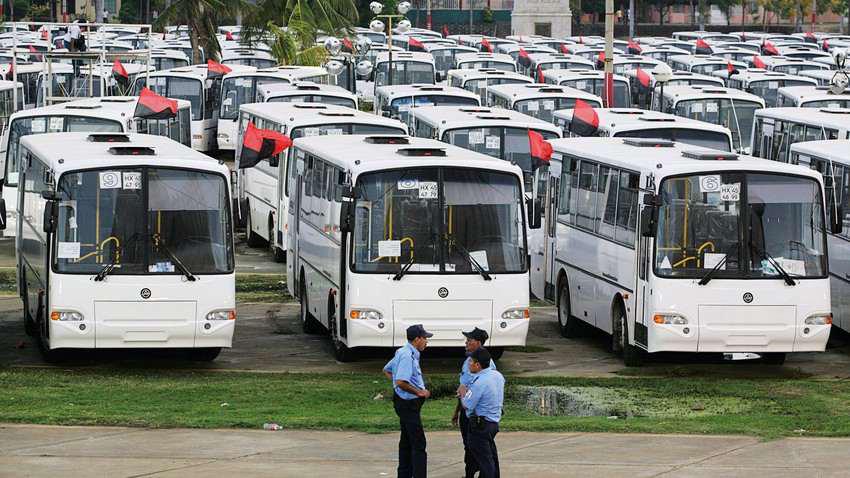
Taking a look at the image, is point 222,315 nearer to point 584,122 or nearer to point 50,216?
point 50,216

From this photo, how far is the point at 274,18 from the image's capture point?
57.0 meters

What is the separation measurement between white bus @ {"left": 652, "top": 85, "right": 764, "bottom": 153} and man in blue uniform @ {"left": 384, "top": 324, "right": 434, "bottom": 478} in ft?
71.6

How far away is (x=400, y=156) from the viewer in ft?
70.4

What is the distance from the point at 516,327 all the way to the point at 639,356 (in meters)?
1.87

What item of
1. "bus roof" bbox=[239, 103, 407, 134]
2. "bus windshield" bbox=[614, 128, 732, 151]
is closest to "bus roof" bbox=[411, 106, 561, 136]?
"bus roof" bbox=[239, 103, 407, 134]

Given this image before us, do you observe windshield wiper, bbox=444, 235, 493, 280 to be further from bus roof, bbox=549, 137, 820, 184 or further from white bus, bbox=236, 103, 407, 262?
white bus, bbox=236, 103, 407, 262

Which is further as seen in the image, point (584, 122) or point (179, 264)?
point (584, 122)

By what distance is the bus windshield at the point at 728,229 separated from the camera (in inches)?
814

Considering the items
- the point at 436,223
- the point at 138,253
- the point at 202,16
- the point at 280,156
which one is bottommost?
the point at 138,253

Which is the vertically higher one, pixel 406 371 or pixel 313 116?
pixel 313 116

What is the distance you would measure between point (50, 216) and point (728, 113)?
1929 cm

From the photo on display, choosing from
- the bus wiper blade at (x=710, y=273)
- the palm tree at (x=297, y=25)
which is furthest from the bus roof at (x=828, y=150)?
the palm tree at (x=297, y=25)

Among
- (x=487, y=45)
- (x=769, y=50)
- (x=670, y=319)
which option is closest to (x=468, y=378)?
(x=670, y=319)

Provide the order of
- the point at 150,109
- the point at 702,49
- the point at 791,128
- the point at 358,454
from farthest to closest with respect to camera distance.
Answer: the point at 702,49
the point at 150,109
the point at 791,128
the point at 358,454
